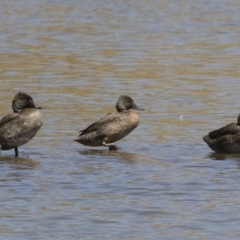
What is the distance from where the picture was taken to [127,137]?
600 inches

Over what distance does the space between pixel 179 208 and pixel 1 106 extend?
7.82 m

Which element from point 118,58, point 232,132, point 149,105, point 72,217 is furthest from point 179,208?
point 118,58

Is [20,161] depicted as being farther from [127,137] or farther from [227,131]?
[227,131]

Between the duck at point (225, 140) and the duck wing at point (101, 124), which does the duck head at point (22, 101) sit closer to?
the duck wing at point (101, 124)

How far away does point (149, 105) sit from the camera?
1773 cm

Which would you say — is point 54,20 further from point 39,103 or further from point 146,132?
point 146,132

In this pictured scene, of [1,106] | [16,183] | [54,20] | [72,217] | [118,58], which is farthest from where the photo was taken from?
[54,20]

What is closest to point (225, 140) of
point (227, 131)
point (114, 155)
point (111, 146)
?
point (227, 131)

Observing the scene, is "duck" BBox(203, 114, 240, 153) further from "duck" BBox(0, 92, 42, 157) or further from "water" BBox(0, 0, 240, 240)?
"duck" BBox(0, 92, 42, 157)

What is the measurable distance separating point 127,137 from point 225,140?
6.40 ft

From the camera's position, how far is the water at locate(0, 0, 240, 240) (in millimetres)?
9812

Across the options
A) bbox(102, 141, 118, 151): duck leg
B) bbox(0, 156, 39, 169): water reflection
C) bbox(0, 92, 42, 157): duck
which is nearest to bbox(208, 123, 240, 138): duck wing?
bbox(102, 141, 118, 151): duck leg

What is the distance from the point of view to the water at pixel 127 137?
32.2 ft

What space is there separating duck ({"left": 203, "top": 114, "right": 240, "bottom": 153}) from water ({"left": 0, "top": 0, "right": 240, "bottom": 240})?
174 millimetres
